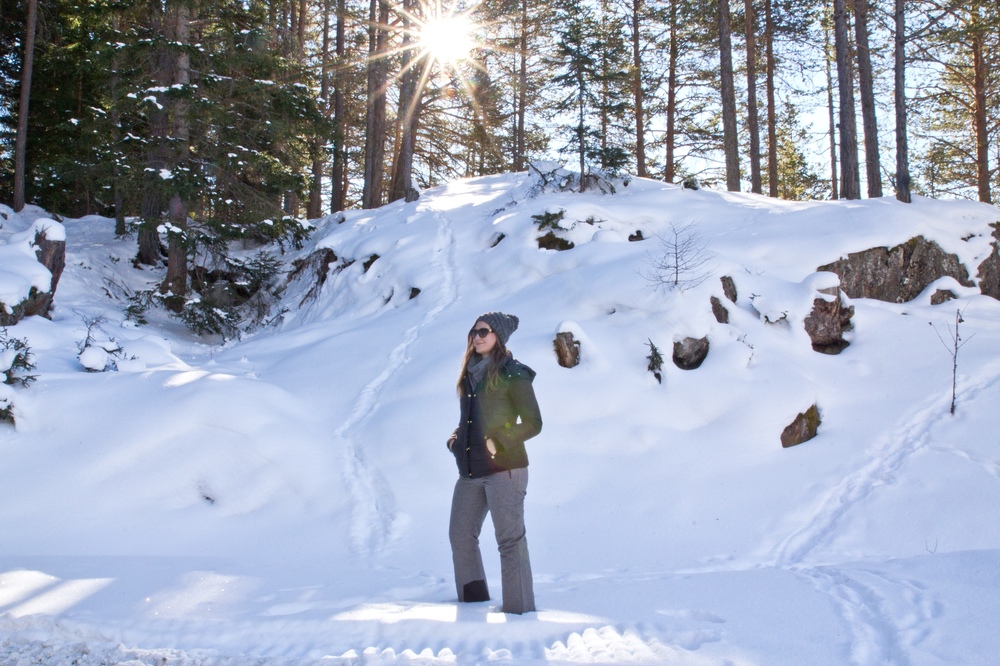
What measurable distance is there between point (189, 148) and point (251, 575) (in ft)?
33.8

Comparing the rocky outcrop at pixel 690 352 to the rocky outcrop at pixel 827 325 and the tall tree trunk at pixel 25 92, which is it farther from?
the tall tree trunk at pixel 25 92

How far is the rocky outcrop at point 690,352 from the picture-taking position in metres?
7.96

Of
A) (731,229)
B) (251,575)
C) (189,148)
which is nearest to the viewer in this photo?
(251,575)

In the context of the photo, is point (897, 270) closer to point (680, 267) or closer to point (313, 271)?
point (680, 267)

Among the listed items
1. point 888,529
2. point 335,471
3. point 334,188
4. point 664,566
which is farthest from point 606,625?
point 334,188

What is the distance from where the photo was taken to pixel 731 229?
11.4 meters

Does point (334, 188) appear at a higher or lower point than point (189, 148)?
higher

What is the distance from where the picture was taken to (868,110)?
12977 mm

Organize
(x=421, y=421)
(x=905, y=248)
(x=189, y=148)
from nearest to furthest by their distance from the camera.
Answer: (x=421, y=421) < (x=905, y=248) < (x=189, y=148)

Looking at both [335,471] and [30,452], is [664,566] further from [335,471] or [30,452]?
[30,452]

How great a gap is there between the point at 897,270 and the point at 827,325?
254cm

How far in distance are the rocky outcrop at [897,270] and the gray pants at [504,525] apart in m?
7.90

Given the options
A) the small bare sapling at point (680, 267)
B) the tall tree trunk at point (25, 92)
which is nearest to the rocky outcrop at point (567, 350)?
the small bare sapling at point (680, 267)

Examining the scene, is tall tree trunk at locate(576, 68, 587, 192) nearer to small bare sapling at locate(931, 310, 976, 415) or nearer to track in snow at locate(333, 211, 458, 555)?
track in snow at locate(333, 211, 458, 555)
